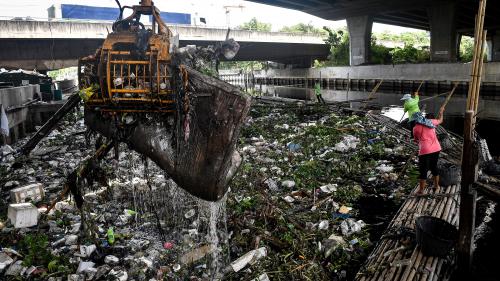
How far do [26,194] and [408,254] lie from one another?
5.99 m

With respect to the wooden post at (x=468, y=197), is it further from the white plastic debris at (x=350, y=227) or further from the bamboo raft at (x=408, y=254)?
the white plastic debris at (x=350, y=227)

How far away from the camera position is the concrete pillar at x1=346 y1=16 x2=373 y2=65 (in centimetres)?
2623

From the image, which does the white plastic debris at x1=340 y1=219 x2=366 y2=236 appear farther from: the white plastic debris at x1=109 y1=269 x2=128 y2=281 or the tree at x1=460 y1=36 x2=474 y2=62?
the tree at x1=460 y1=36 x2=474 y2=62

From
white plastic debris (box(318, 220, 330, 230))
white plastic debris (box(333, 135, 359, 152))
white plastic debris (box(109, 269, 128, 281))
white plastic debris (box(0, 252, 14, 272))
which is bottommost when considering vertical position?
white plastic debris (box(109, 269, 128, 281))

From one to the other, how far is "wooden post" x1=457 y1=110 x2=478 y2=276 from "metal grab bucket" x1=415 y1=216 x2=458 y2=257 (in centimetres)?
15

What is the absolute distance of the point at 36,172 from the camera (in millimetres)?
7516

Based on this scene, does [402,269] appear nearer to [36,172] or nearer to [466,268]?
[466,268]

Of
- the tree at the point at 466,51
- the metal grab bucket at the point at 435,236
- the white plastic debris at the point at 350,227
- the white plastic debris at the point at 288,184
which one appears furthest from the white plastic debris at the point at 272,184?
the tree at the point at 466,51

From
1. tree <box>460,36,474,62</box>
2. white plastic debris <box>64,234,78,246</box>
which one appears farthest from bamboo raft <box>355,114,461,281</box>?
tree <box>460,36,474,62</box>

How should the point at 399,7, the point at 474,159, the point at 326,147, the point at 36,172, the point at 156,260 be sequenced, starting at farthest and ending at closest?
the point at 399,7
the point at 326,147
the point at 36,172
the point at 156,260
the point at 474,159

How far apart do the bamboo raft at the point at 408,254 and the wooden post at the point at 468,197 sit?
0.28 meters

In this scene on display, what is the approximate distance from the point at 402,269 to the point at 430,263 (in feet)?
1.22

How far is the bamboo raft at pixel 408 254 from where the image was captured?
387 centimetres

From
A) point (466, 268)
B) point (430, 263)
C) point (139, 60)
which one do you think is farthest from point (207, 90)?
point (466, 268)
